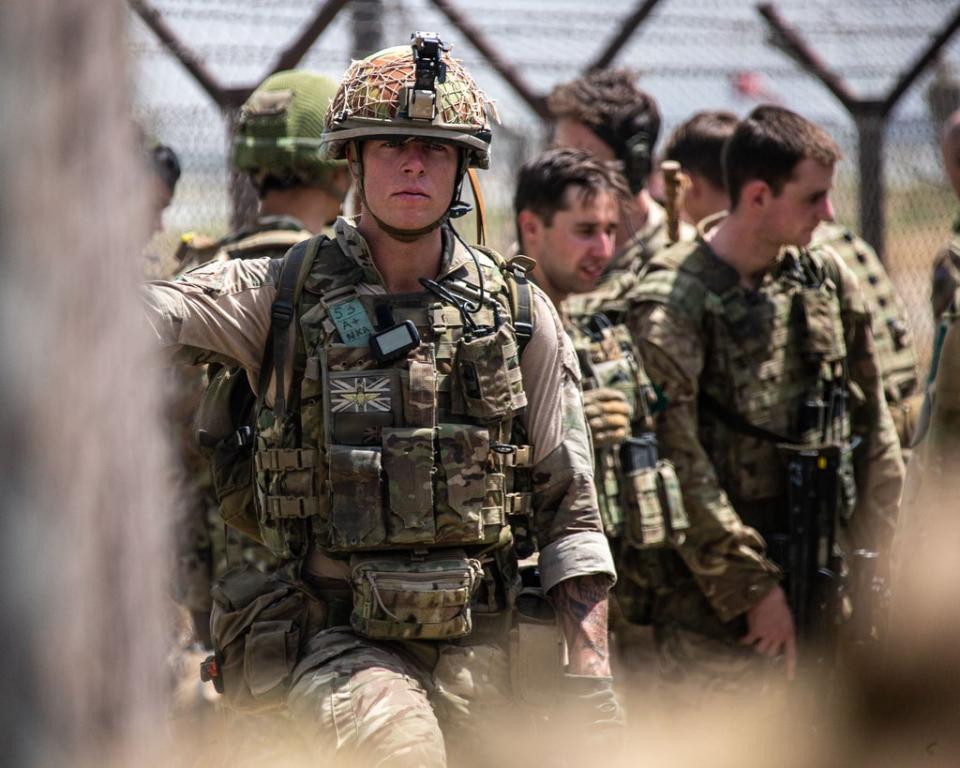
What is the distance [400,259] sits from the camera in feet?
11.1

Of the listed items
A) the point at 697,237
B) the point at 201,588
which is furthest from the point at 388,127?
the point at 201,588

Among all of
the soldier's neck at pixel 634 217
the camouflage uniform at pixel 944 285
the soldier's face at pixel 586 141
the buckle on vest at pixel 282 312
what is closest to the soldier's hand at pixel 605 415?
the soldier's neck at pixel 634 217

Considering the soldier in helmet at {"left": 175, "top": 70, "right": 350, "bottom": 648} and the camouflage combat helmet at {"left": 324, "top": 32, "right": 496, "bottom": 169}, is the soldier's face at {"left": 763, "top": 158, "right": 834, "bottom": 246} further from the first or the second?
the camouflage combat helmet at {"left": 324, "top": 32, "right": 496, "bottom": 169}

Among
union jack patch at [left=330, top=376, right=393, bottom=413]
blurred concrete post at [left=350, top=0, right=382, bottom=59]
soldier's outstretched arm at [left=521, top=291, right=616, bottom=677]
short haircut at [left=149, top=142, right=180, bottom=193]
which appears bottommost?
soldier's outstretched arm at [left=521, top=291, right=616, bottom=677]

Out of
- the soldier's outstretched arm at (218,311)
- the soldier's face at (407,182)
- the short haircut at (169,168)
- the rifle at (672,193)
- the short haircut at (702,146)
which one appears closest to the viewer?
the soldier's outstretched arm at (218,311)

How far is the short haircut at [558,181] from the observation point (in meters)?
4.91

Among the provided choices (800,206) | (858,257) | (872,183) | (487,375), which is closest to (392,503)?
(487,375)

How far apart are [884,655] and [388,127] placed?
2.96m

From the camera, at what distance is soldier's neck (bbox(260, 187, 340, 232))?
511 cm

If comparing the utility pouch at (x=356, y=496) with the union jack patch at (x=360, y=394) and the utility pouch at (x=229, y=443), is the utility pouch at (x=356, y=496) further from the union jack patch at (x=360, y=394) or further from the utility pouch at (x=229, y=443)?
the utility pouch at (x=229, y=443)

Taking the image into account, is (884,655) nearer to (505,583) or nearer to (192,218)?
(505,583)

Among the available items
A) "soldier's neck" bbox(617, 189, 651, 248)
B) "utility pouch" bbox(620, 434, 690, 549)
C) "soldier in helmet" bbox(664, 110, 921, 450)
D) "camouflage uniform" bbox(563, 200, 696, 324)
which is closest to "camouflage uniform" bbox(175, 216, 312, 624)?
"camouflage uniform" bbox(563, 200, 696, 324)

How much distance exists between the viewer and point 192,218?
7367 mm

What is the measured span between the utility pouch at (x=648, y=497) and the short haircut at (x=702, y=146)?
2276mm
